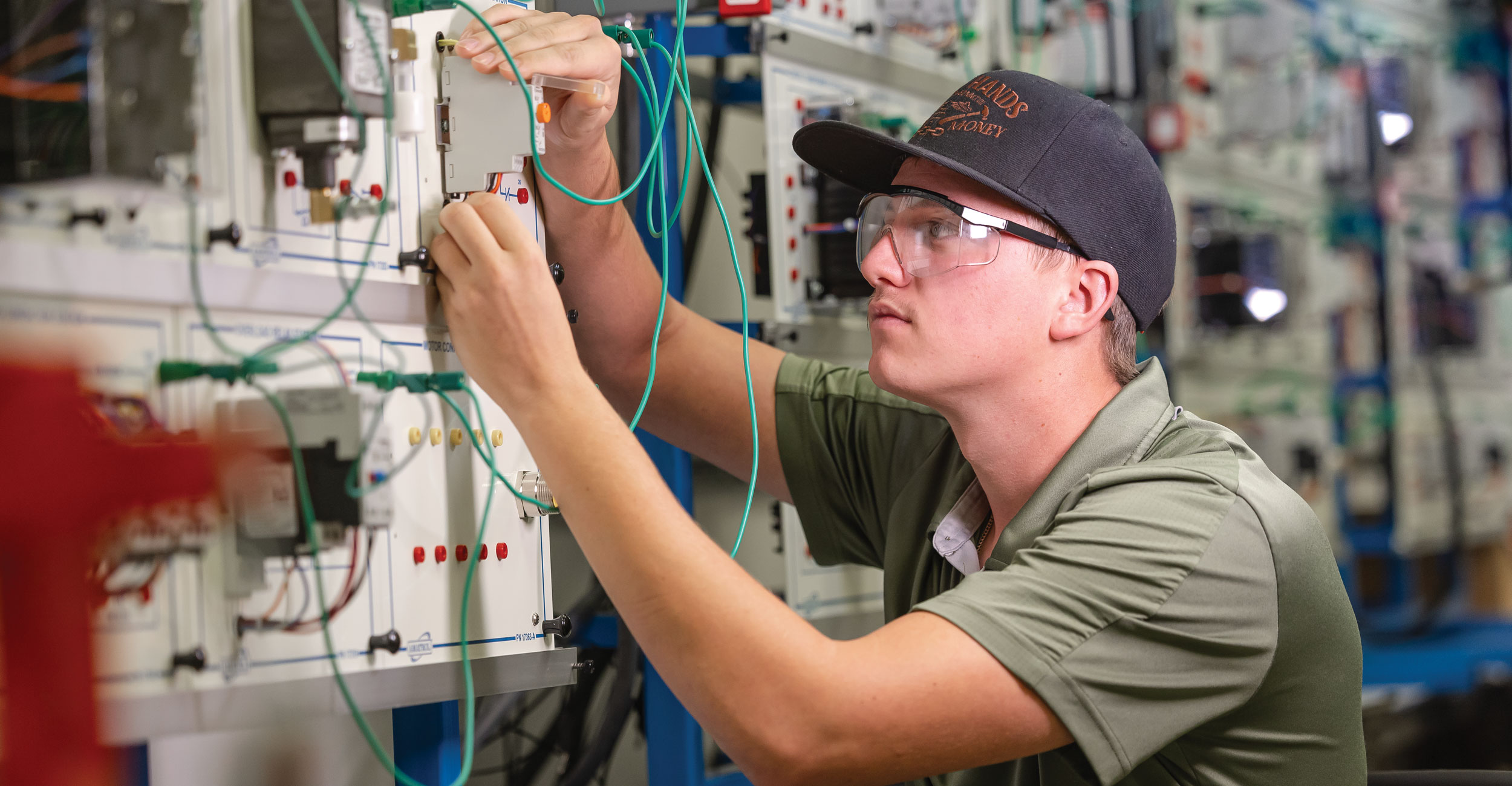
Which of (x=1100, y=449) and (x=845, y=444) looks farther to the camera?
(x=845, y=444)

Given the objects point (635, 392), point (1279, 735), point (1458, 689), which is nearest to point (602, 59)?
point (635, 392)

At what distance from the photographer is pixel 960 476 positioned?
1.60 meters

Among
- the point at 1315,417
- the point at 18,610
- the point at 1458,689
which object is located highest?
the point at 18,610

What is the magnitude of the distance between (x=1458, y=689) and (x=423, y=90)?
3974 millimetres

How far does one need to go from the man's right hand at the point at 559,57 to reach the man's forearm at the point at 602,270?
0.03m

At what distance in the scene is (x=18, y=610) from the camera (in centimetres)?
83

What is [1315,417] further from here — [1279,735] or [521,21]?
[521,21]

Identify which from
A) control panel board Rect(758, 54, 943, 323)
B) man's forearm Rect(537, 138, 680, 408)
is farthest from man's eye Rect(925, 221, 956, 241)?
control panel board Rect(758, 54, 943, 323)

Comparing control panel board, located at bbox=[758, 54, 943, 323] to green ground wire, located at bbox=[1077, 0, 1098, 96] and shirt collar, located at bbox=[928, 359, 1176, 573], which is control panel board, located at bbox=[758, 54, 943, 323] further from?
green ground wire, located at bbox=[1077, 0, 1098, 96]

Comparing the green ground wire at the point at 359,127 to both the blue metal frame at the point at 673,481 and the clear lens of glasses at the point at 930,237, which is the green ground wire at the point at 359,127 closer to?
the clear lens of glasses at the point at 930,237

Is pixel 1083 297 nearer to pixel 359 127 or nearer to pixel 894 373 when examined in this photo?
pixel 894 373

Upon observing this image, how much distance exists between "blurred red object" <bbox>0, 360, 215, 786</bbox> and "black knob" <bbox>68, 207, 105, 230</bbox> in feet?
0.38

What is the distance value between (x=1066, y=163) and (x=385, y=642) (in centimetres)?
93

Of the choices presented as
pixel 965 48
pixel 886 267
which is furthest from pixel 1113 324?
pixel 965 48
